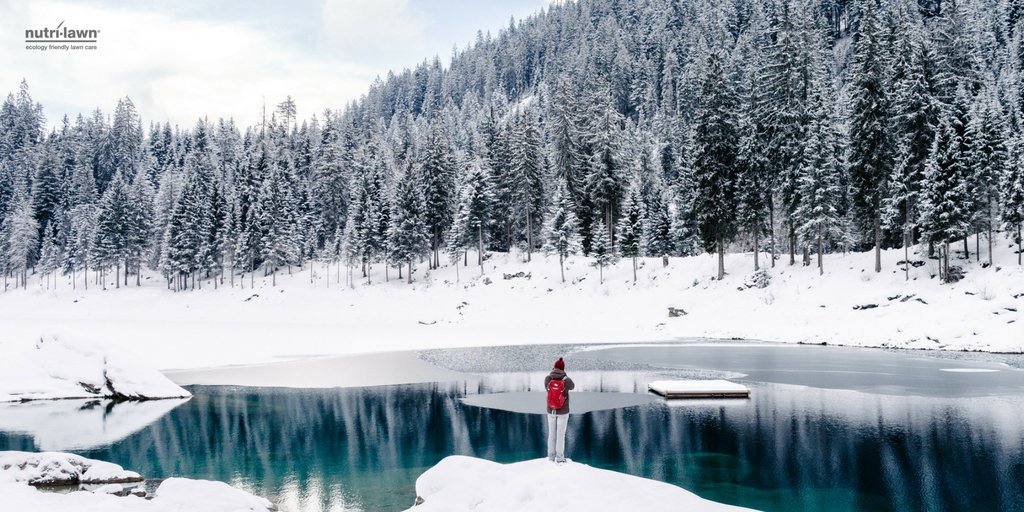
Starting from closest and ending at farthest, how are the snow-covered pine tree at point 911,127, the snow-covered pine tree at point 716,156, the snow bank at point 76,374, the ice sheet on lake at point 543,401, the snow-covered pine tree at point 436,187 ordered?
1. the ice sheet on lake at point 543,401
2. the snow bank at point 76,374
3. the snow-covered pine tree at point 911,127
4. the snow-covered pine tree at point 716,156
5. the snow-covered pine tree at point 436,187

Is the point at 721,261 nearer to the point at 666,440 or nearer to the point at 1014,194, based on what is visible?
the point at 1014,194

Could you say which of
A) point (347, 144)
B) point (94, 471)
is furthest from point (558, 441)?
point (347, 144)

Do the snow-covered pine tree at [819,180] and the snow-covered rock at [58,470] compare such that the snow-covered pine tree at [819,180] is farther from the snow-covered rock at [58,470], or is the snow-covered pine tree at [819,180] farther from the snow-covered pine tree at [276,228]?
the snow-covered pine tree at [276,228]

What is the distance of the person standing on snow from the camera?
37.3ft

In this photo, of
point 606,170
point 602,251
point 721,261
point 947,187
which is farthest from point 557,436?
point 606,170

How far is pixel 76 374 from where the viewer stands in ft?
79.3

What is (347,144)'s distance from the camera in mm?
100000

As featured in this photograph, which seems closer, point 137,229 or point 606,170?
point 606,170

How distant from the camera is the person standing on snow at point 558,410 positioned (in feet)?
37.3

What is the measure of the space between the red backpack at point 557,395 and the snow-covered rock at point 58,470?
8.64 metres

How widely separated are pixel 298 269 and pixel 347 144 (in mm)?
27908

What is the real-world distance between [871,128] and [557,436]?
41.4 m

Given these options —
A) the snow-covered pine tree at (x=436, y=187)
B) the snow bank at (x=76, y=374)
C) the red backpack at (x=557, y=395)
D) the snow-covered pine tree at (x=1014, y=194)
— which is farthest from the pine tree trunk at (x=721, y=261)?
the red backpack at (x=557, y=395)

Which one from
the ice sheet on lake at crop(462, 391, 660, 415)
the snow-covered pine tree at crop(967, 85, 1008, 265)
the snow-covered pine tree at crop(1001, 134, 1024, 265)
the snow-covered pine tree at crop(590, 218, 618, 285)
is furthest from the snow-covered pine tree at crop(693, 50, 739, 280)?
the ice sheet on lake at crop(462, 391, 660, 415)
